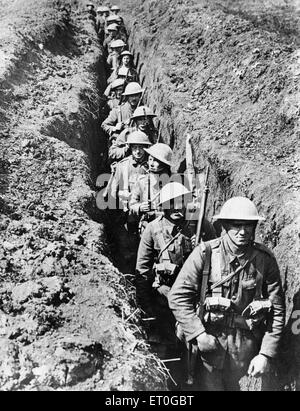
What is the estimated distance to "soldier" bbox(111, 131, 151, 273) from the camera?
796 centimetres

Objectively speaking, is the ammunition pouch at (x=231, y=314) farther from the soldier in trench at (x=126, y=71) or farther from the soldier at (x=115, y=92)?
the soldier in trench at (x=126, y=71)

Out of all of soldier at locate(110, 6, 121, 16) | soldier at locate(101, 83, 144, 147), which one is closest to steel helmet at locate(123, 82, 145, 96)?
soldier at locate(101, 83, 144, 147)

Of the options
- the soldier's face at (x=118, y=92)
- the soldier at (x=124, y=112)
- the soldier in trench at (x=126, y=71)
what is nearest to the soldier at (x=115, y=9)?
the soldier in trench at (x=126, y=71)

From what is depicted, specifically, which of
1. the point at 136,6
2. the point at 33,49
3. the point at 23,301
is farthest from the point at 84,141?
the point at 136,6

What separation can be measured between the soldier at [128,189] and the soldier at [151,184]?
0.52m

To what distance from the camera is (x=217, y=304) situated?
439 centimetres

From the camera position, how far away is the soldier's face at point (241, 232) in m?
4.36

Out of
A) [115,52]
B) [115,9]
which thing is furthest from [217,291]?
[115,9]

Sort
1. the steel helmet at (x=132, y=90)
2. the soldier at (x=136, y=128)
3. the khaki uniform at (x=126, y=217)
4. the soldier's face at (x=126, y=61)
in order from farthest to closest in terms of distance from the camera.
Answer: the soldier's face at (x=126, y=61)
the steel helmet at (x=132, y=90)
the soldier at (x=136, y=128)
the khaki uniform at (x=126, y=217)

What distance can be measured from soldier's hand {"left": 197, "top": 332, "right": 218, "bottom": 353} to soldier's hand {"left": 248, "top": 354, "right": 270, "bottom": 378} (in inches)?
14.0

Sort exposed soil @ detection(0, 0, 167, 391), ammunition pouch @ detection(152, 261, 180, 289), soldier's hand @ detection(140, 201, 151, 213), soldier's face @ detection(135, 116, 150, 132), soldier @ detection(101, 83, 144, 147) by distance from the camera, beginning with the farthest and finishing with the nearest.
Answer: soldier @ detection(101, 83, 144, 147) < soldier's face @ detection(135, 116, 150, 132) < soldier's hand @ detection(140, 201, 151, 213) < ammunition pouch @ detection(152, 261, 180, 289) < exposed soil @ detection(0, 0, 167, 391)

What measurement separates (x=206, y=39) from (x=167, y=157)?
220 inches

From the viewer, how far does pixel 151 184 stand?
729cm

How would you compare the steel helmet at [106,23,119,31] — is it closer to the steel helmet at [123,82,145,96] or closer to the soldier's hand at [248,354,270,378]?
the steel helmet at [123,82,145,96]
